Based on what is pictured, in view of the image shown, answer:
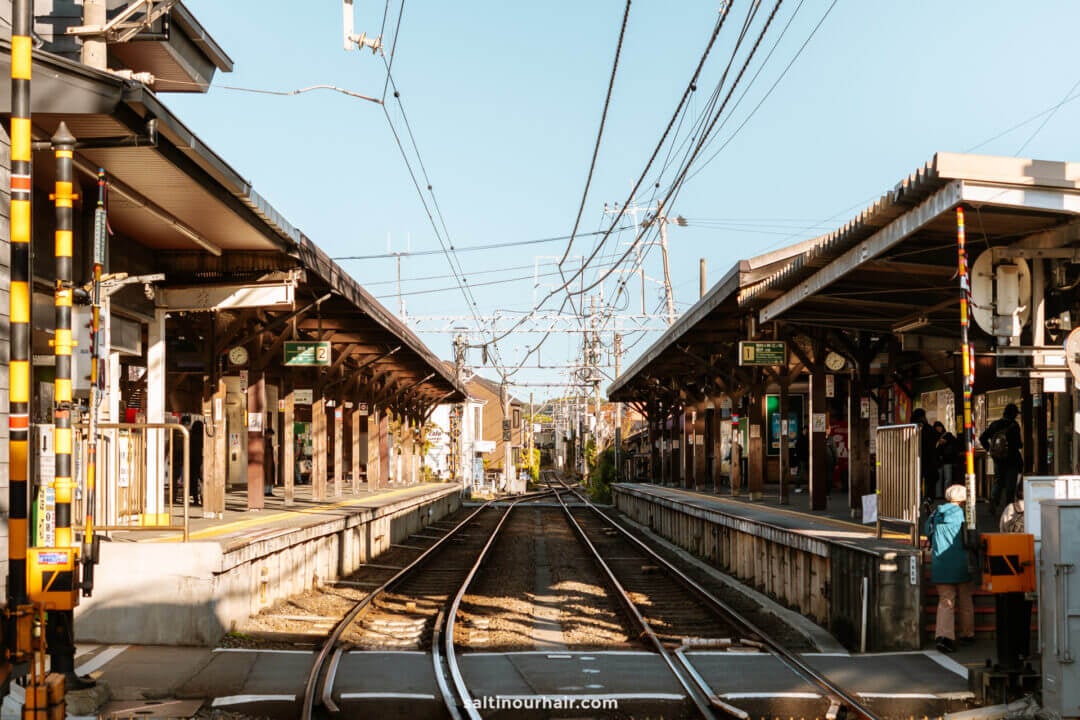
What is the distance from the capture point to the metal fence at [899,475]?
414 inches

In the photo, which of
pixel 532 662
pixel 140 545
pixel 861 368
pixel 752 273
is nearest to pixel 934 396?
pixel 861 368

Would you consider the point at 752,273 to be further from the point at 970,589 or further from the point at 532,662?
the point at 532,662

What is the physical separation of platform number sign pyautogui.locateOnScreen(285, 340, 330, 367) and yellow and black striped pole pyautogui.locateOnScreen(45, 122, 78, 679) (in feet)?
39.3

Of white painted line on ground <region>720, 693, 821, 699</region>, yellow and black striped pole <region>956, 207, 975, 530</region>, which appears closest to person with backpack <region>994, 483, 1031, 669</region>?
white painted line on ground <region>720, 693, 821, 699</region>

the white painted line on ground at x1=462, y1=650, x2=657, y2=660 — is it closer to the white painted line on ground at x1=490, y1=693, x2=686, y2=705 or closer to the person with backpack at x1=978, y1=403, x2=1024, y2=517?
the white painted line on ground at x1=490, y1=693, x2=686, y2=705

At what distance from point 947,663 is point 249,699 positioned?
17.5 feet

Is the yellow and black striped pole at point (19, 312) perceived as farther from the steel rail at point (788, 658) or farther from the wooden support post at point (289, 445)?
the wooden support post at point (289, 445)

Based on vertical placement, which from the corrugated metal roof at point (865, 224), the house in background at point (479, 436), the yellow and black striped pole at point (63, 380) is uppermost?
the corrugated metal roof at point (865, 224)

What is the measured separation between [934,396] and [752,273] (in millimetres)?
4935

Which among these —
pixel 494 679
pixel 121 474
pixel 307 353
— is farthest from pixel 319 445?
pixel 494 679

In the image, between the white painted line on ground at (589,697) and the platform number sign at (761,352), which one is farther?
the platform number sign at (761,352)

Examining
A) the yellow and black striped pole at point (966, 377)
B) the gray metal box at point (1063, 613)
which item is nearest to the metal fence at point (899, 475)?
the yellow and black striped pole at point (966, 377)

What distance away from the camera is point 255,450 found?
1919 cm

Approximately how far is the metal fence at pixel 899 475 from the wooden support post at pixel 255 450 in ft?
34.9
